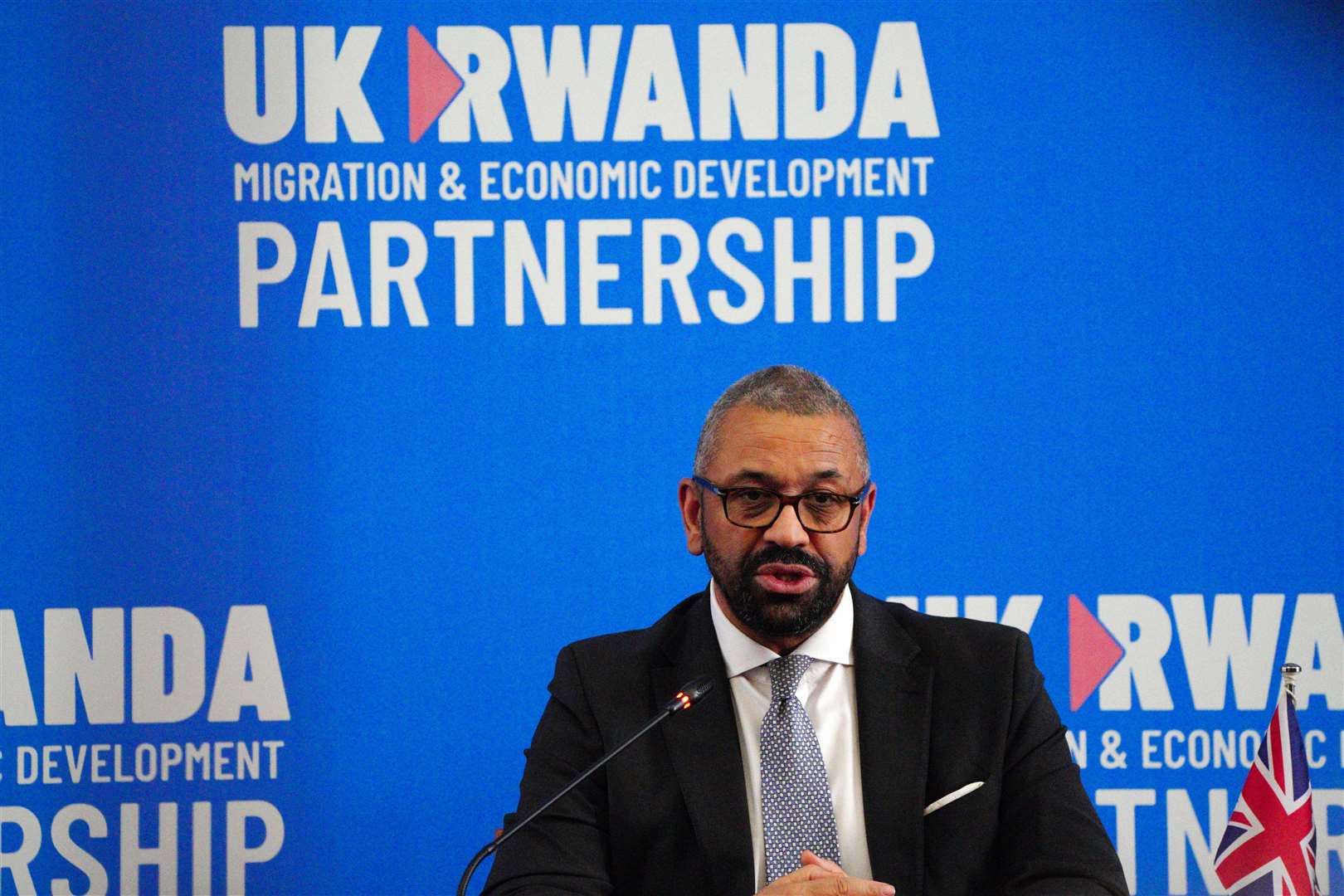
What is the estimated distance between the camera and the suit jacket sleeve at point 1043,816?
1.87 meters

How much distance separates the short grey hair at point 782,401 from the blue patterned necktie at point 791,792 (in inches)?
15.4

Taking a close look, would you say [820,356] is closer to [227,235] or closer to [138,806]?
[227,235]

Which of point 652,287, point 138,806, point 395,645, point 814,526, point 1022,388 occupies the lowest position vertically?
point 138,806

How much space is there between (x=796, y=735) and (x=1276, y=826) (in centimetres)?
98

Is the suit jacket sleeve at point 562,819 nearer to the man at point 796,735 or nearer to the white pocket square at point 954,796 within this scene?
the man at point 796,735

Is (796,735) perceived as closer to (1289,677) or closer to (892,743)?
(892,743)

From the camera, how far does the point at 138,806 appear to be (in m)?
2.92

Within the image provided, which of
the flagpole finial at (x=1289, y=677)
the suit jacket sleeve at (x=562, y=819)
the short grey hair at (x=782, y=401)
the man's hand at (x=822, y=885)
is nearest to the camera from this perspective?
the man's hand at (x=822, y=885)

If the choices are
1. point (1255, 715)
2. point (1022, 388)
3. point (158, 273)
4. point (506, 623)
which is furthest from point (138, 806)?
point (1255, 715)

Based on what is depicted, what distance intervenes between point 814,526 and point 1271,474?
1425mm

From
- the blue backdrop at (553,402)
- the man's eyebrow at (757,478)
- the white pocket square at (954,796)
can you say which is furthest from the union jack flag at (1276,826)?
the man's eyebrow at (757,478)

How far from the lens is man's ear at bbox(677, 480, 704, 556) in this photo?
215cm

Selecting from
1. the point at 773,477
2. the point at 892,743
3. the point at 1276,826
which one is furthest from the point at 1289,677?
the point at 773,477

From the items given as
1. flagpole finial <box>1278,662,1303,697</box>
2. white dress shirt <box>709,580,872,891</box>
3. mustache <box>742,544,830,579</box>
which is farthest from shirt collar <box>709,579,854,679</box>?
flagpole finial <box>1278,662,1303,697</box>
